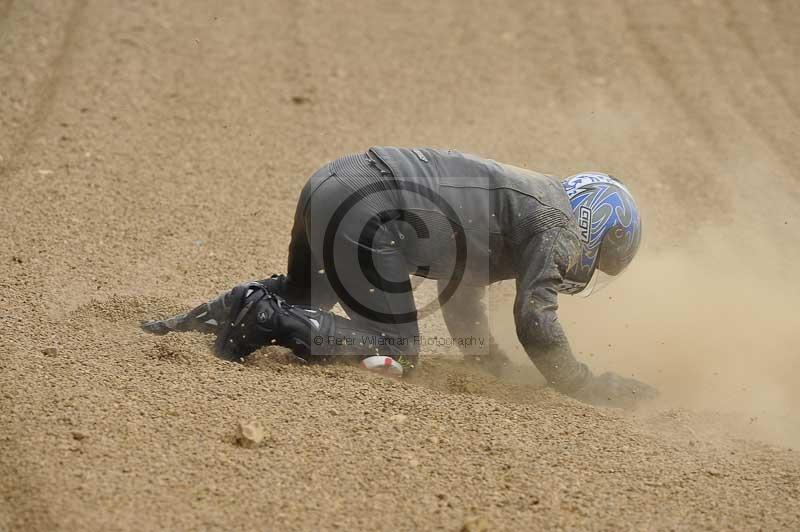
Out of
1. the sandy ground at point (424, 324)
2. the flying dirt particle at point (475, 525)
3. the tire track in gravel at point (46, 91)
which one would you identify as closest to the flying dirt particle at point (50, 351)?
the sandy ground at point (424, 324)

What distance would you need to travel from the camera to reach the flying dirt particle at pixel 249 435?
12.8 ft

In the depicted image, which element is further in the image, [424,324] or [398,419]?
[424,324]

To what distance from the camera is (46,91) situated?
8.66 m

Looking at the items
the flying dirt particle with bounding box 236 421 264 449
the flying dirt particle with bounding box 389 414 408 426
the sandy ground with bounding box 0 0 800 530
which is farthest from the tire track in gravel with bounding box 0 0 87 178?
the flying dirt particle with bounding box 389 414 408 426

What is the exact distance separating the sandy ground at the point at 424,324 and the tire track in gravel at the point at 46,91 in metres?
0.04

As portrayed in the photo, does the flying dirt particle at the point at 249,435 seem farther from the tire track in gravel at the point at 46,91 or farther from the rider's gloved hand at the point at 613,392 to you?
the tire track in gravel at the point at 46,91

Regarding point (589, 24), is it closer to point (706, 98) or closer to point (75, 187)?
point (706, 98)

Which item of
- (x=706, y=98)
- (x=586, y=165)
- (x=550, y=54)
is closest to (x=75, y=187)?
(x=586, y=165)

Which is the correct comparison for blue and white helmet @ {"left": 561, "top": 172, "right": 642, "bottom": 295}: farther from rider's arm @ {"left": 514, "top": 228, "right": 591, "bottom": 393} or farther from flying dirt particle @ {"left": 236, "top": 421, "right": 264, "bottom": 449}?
flying dirt particle @ {"left": 236, "top": 421, "right": 264, "bottom": 449}

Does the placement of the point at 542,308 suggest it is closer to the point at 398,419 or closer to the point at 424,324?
the point at 398,419

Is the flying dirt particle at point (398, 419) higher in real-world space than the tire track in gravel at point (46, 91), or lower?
lower

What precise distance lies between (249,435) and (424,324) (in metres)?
2.17

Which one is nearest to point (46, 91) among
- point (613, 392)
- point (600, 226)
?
point (600, 226)

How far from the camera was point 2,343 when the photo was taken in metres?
4.60
